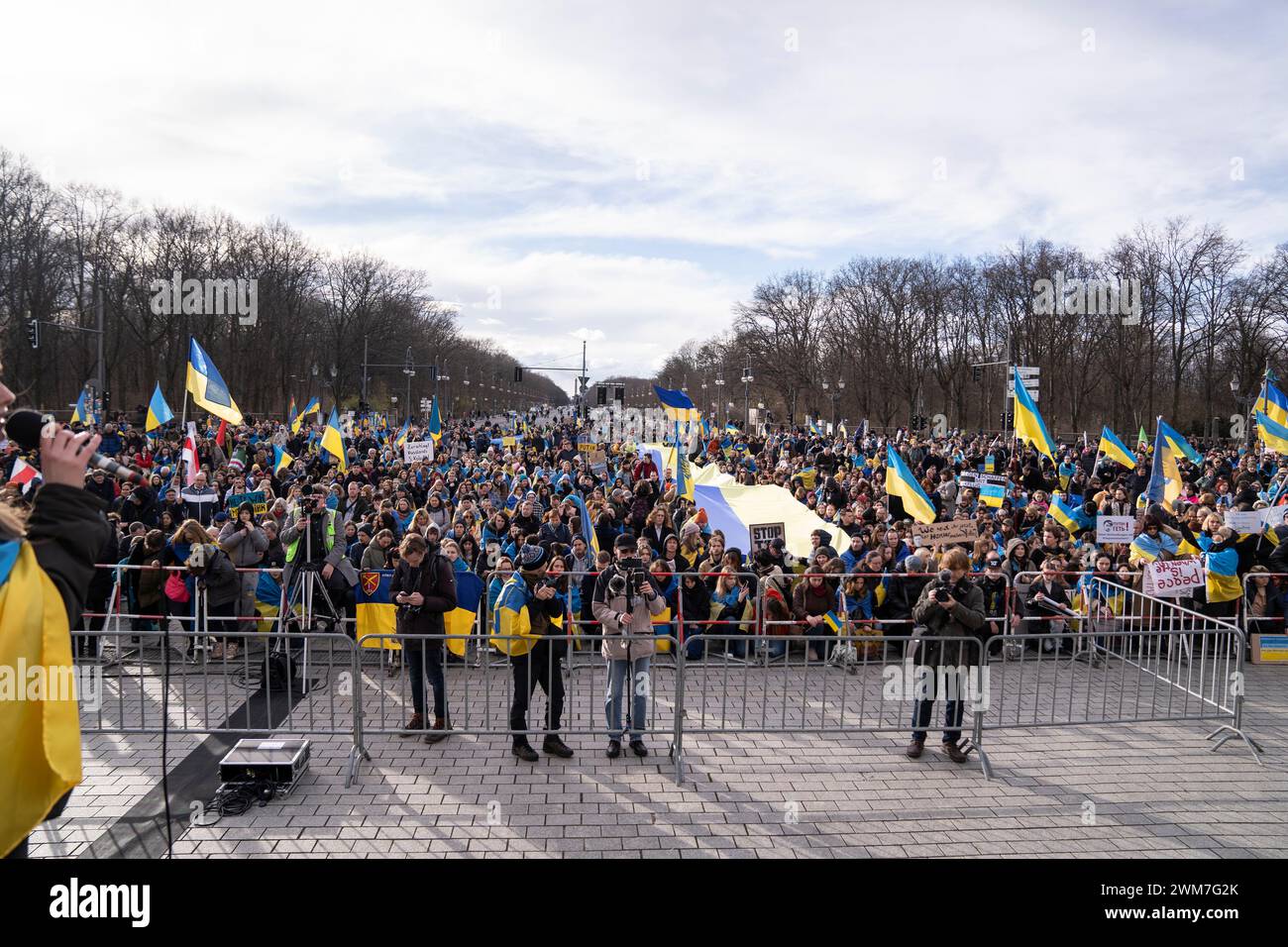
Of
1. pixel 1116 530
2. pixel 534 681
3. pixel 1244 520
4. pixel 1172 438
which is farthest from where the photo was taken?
pixel 1172 438

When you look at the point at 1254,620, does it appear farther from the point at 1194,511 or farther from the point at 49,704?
the point at 49,704

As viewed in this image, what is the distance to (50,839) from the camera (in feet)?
18.7

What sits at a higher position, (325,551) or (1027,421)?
(1027,421)

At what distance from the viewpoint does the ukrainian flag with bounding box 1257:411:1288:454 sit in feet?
58.7

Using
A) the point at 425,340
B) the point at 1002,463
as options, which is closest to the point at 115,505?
A: the point at 1002,463

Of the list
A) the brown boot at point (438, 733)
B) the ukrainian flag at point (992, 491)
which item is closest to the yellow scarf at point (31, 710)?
the brown boot at point (438, 733)

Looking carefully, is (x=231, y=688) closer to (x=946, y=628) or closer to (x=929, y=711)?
(x=929, y=711)

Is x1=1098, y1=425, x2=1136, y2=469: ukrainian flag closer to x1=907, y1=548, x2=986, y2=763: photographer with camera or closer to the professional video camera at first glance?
x1=907, y1=548, x2=986, y2=763: photographer with camera

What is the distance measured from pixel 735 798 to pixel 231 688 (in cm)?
544

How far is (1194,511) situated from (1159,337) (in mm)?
53328

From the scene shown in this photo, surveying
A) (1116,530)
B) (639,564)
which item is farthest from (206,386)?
(1116,530)

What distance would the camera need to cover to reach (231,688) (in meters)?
9.04

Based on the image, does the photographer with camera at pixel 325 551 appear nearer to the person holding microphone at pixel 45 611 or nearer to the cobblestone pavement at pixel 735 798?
the cobblestone pavement at pixel 735 798

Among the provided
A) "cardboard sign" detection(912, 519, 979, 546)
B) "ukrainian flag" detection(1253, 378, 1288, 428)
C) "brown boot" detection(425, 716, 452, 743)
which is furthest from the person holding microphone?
"ukrainian flag" detection(1253, 378, 1288, 428)
